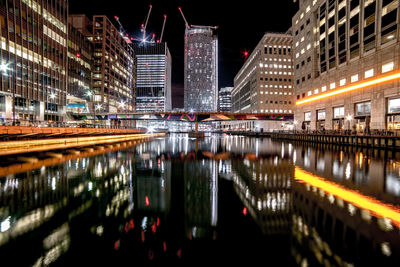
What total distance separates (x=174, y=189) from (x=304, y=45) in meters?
83.9

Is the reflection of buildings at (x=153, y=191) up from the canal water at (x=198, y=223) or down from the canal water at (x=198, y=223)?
down

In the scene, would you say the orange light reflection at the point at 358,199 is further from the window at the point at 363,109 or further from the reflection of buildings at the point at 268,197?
the window at the point at 363,109

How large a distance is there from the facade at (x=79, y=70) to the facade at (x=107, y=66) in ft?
13.6

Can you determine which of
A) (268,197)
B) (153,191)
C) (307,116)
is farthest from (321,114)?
(153,191)

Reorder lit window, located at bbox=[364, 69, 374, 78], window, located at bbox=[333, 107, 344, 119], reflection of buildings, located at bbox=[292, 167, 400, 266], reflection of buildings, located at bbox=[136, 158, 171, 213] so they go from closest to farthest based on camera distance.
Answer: reflection of buildings, located at bbox=[292, 167, 400, 266] → reflection of buildings, located at bbox=[136, 158, 171, 213] → lit window, located at bbox=[364, 69, 374, 78] → window, located at bbox=[333, 107, 344, 119]

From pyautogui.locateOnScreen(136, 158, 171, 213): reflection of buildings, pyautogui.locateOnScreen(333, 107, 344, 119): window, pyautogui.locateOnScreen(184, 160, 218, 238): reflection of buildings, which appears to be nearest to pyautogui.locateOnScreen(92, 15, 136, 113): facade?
pyautogui.locateOnScreen(333, 107, 344, 119): window

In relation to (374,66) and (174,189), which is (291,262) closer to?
(174,189)

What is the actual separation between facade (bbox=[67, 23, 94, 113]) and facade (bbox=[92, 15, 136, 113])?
4146mm

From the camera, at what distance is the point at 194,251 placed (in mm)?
4520

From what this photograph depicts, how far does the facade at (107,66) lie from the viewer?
107m

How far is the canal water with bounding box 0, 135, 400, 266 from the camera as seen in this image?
14.1ft

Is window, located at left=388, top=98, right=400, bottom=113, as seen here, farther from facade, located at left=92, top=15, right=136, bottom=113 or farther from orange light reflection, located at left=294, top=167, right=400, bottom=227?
facade, located at left=92, top=15, right=136, bottom=113

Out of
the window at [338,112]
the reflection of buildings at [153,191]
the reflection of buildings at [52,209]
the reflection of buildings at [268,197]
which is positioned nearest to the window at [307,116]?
the window at [338,112]

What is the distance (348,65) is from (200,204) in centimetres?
6184
